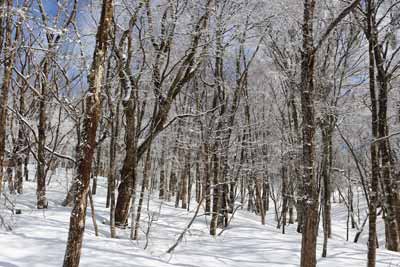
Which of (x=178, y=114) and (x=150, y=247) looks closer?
(x=150, y=247)

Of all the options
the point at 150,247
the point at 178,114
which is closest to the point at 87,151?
the point at 150,247

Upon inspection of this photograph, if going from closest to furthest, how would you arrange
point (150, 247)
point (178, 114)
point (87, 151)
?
point (87, 151)
point (150, 247)
point (178, 114)

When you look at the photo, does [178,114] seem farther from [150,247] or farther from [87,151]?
[87,151]

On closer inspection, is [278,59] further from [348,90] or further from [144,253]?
[144,253]

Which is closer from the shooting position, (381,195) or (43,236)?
(43,236)

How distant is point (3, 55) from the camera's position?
8.21 m

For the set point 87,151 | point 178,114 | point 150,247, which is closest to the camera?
point 87,151

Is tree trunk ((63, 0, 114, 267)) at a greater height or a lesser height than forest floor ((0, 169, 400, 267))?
greater

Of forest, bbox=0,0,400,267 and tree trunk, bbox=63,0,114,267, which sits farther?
forest, bbox=0,0,400,267

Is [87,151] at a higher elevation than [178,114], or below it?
below

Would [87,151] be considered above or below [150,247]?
above

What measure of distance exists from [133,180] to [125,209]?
0.88 meters

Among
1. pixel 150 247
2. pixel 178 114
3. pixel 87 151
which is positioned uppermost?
pixel 178 114

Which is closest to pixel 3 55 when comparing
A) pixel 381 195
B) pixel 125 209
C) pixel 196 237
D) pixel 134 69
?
pixel 134 69
